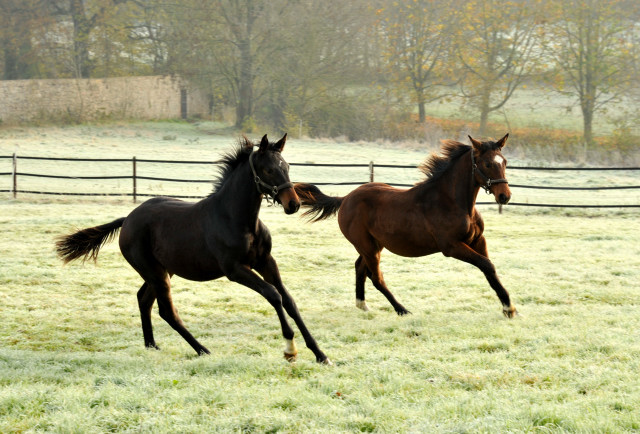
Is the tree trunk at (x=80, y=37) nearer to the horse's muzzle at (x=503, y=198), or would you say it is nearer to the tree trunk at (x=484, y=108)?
the tree trunk at (x=484, y=108)

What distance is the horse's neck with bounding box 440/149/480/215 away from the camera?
23.1ft

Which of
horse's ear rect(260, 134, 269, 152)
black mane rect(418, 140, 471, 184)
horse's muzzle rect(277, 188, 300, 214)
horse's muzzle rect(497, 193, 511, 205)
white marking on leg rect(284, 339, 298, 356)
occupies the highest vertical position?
horse's ear rect(260, 134, 269, 152)

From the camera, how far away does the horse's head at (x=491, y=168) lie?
6805 mm

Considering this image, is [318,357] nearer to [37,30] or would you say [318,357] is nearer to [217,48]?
[217,48]

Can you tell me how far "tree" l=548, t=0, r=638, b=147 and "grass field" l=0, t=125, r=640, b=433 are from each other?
61.2 ft

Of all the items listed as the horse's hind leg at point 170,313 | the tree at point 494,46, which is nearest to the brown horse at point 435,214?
the horse's hind leg at point 170,313

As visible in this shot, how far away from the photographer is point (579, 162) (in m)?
25.3

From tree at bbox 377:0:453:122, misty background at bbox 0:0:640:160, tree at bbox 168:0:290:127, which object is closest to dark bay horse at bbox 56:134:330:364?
misty background at bbox 0:0:640:160

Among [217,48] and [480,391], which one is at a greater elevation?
[217,48]

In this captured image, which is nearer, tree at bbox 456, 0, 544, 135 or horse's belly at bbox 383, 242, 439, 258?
horse's belly at bbox 383, 242, 439, 258

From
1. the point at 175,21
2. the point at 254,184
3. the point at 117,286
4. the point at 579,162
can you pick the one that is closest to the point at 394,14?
the point at 175,21

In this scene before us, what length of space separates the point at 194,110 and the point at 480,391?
34.5 meters

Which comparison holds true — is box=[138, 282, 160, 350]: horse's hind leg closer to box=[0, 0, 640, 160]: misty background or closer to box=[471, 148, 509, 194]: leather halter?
box=[471, 148, 509, 194]: leather halter

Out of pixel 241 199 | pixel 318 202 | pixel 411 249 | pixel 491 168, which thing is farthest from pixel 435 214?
pixel 241 199
